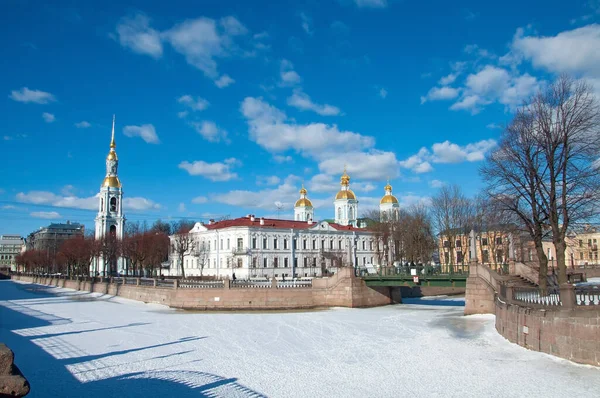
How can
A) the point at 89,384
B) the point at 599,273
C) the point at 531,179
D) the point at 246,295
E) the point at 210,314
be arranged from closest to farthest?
the point at 89,384 < the point at 531,179 < the point at 210,314 < the point at 246,295 < the point at 599,273

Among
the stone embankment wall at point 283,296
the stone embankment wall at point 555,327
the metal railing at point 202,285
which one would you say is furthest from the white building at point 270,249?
the stone embankment wall at point 555,327

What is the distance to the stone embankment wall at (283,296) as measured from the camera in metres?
41.7

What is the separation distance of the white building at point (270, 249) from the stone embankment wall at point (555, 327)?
168ft

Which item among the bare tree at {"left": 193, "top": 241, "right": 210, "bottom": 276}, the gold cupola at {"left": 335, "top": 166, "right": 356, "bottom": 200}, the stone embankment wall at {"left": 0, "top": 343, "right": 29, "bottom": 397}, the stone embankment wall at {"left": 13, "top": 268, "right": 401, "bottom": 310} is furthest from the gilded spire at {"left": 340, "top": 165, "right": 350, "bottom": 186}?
the stone embankment wall at {"left": 0, "top": 343, "right": 29, "bottom": 397}

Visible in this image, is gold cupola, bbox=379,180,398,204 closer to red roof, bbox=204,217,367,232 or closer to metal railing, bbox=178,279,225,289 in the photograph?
red roof, bbox=204,217,367,232

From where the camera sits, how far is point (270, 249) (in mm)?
80375

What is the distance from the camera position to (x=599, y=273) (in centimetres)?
6625

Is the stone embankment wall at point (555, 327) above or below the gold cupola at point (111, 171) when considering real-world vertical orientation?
below

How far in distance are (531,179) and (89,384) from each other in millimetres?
→ 24971

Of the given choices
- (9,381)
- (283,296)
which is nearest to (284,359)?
(9,381)

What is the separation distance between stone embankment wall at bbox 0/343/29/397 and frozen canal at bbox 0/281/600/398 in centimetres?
829

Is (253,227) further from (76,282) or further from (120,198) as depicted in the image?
(120,198)

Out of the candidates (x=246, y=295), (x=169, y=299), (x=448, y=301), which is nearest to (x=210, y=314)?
(x=246, y=295)

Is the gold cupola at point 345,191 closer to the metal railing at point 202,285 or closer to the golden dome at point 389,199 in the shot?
the golden dome at point 389,199
